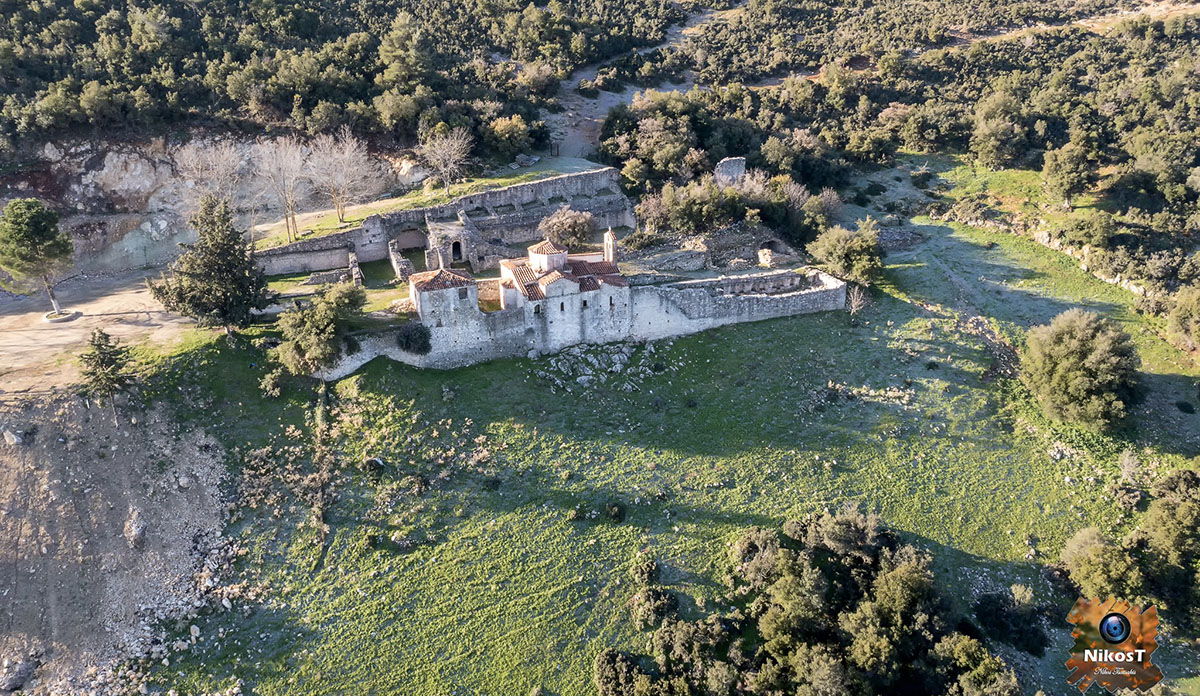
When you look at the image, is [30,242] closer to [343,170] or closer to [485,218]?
[343,170]

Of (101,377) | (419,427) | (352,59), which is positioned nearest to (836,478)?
(419,427)

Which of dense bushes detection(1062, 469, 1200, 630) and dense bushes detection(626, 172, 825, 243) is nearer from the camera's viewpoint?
dense bushes detection(1062, 469, 1200, 630)

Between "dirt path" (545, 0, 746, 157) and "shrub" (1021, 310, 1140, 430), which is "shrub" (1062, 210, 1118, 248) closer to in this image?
"shrub" (1021, 310, 1140, 430)

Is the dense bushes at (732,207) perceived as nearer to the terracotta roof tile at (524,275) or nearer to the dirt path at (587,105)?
the terracotta roof tile at (524,275)

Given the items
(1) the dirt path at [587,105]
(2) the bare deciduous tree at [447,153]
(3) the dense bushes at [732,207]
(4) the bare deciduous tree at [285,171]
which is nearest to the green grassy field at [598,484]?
(3) the dense bushes at [732,207]

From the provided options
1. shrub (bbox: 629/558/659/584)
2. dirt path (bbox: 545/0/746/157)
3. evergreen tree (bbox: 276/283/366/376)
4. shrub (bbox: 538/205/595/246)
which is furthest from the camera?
dirt path (bbox: 545/0/746/157)

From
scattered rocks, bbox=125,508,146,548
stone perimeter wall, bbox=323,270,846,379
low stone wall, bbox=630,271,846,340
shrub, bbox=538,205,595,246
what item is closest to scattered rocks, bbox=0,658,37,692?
scattered rocks, bbox=125,508,146,548

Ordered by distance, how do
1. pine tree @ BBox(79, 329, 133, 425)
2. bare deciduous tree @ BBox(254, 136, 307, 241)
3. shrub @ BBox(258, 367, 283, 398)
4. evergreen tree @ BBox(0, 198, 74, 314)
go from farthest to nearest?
bare deciduous tree @ BBox(254, 136, 307, 241) → evergreen tree @ BBox(0, 198, 74, 314) → shrub @ BBox(258, 367, 283, 398) → pine tree @ BBox(79, 329, 133, 425)

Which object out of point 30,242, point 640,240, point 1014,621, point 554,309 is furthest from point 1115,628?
point 30,242
